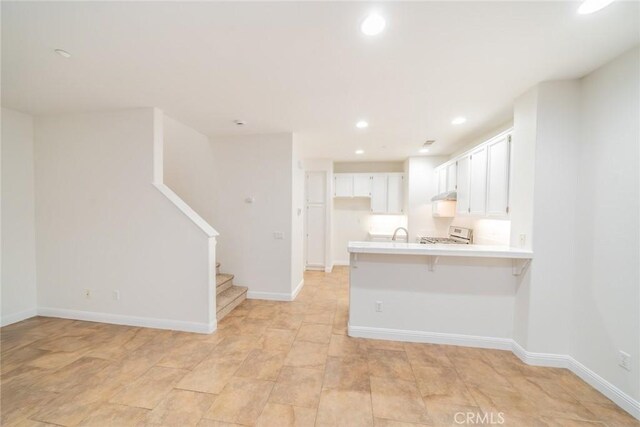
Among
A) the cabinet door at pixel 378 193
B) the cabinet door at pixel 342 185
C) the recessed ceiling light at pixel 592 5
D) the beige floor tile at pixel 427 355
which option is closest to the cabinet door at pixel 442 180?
the cabinet door at pixel 378 193

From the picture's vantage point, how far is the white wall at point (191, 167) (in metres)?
4.02

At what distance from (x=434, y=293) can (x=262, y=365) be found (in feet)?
6.52

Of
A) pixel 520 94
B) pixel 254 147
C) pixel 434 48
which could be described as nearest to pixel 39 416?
pixel 254 147

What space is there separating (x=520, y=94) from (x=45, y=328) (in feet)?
20.3

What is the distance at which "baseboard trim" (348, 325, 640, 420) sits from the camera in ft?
5.86

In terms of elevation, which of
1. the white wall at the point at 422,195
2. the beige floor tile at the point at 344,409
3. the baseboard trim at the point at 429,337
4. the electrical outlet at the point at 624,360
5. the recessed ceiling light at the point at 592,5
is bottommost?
the beige floor tile at the point at 344,409

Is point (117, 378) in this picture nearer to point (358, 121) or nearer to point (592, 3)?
point (358, 121)

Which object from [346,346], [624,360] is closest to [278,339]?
[346,346]

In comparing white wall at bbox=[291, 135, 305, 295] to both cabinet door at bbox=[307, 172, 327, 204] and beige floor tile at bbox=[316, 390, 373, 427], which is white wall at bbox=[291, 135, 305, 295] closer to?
cabinet door at bbox=[307, 172, 327, 204]

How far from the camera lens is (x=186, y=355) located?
2.37 metres

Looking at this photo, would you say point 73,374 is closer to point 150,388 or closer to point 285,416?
point 150,388

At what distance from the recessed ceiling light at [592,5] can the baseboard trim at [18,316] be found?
6.31 metres

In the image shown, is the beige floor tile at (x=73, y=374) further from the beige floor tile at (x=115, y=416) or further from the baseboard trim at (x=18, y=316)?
the baseboard trim at (x=18, y=316)

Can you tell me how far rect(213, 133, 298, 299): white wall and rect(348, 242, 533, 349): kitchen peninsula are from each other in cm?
151
